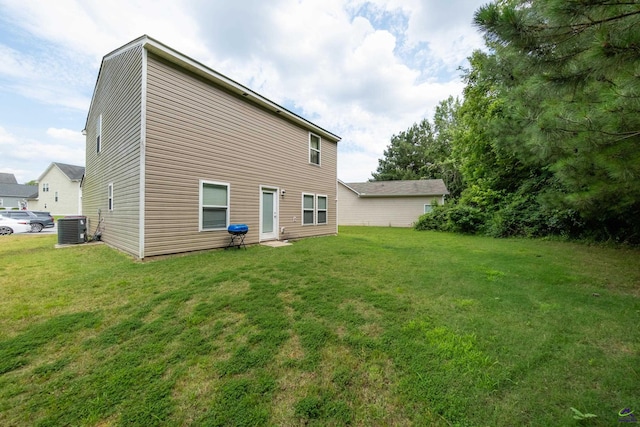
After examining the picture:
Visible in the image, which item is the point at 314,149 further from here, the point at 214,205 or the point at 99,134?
the point at 99,134

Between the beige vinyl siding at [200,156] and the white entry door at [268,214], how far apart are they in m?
0.21

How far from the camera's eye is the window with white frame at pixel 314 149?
1012cm

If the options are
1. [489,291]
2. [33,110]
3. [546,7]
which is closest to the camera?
[546,7]

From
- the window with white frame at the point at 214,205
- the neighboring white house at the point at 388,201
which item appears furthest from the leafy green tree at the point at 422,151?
the window with white frame at the point at 214,205

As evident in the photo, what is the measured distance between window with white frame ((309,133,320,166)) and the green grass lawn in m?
6.75

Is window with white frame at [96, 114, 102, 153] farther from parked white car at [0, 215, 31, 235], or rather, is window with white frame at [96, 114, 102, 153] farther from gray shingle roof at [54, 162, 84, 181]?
gray shingle roof at [54, 162, 84, 181]

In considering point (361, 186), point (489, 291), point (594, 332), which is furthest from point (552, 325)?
point (361, 186)

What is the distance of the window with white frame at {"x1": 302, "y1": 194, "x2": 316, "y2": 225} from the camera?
979 cm

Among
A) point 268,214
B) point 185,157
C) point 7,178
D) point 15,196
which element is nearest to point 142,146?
point 185,157

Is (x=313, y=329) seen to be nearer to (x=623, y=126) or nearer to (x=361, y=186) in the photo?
(x=623, y=126)

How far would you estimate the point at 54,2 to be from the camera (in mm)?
6477

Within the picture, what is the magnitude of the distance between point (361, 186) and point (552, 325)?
18.3 m

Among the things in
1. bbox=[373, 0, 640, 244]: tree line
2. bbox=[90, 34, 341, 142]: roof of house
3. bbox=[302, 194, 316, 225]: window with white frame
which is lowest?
bbox=[302, 194, 316, 225]: window with white frame

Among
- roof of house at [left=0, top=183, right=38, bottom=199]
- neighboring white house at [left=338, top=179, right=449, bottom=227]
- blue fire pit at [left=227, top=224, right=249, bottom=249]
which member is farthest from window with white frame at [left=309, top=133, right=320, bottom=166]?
roof of house at [left=0, top=183, right=38, bottom=199]
